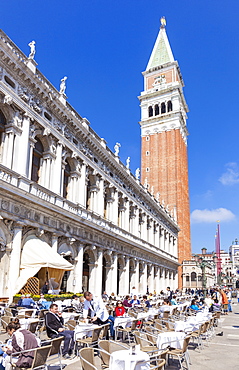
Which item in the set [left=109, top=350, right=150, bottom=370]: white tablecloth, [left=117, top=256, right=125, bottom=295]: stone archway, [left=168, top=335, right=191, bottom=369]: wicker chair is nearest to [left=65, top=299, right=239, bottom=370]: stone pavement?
[left=168, top=335, right=191, bottom=369]: wicker chair

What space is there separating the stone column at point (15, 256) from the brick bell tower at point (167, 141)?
46.2m

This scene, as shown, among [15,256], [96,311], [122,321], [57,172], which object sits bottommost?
[122,321]

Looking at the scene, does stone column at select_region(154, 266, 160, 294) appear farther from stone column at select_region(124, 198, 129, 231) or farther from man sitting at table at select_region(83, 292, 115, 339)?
man sitting at table at select_region(83, 292, 115, 339)

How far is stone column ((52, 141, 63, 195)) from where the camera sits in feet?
68.6

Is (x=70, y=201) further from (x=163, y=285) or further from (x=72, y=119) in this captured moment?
(x=163, y=285)

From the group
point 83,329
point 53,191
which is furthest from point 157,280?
point 83,329

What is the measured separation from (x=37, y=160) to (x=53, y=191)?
223cm

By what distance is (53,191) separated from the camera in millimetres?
20391

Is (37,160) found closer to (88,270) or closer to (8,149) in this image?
(8,149)

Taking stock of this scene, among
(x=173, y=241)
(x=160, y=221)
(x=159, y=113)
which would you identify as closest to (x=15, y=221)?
(x=160, y=221)

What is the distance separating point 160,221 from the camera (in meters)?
48.2

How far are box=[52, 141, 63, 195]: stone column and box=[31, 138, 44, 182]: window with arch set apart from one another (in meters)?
0.98

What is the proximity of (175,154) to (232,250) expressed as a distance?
123m

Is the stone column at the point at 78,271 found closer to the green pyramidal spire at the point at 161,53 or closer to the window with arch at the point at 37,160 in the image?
the window with arch at the point at 37,160
